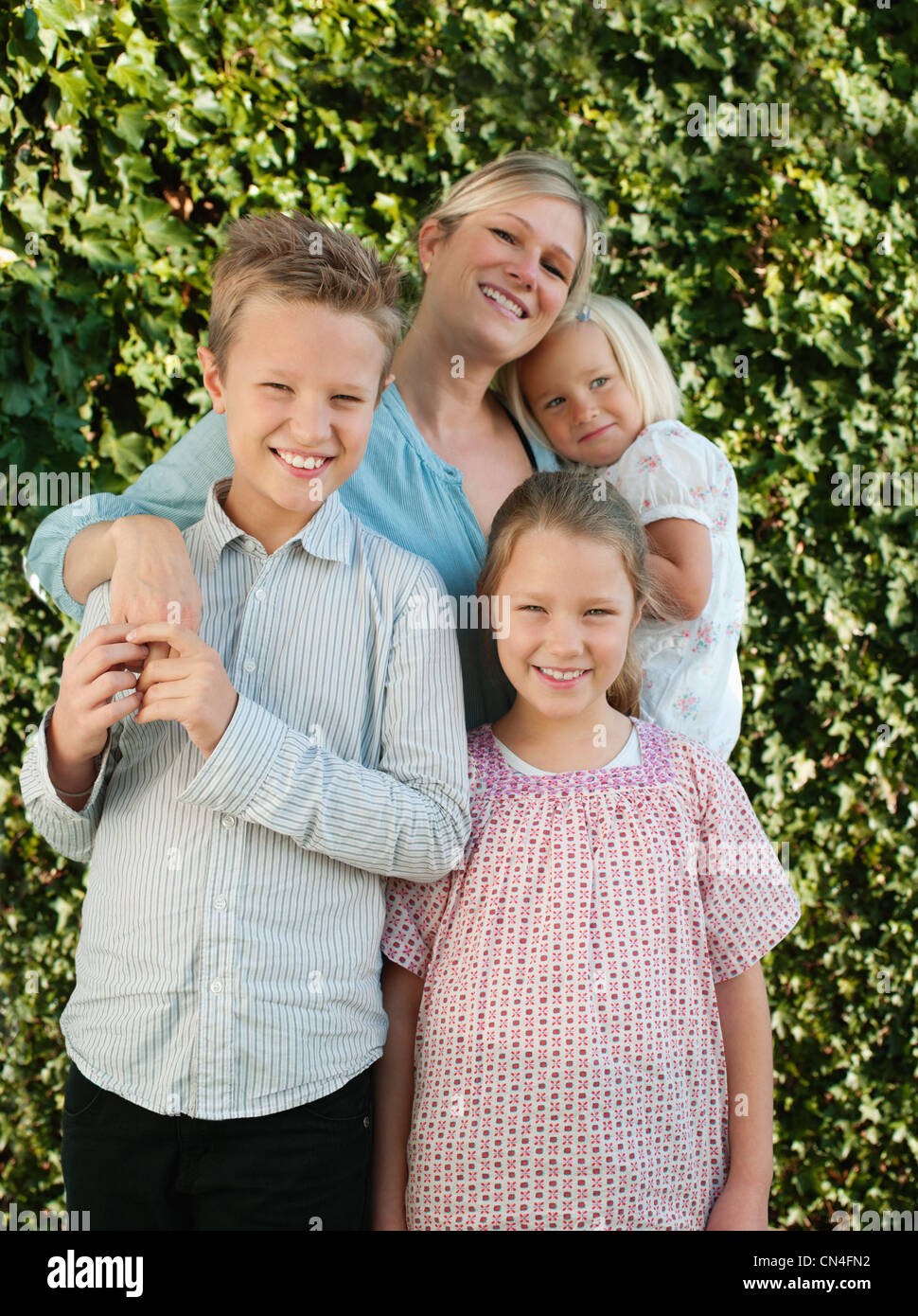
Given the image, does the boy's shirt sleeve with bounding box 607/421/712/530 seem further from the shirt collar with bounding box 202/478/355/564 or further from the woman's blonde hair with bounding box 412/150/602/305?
the shirt collar with bounding box 202/478/355/564

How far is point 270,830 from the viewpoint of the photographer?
5.32 ft

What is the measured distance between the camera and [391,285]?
5.75ft

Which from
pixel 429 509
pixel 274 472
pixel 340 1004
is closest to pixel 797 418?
pixel 429 509

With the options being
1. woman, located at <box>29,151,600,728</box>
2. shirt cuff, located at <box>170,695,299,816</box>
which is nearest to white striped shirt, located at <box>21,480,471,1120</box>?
shirt cuff, located at <box>170,695,299,816</box>

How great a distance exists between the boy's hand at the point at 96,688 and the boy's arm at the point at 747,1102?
1132 millimetres

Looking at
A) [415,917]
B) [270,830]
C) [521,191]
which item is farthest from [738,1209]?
[521,191]

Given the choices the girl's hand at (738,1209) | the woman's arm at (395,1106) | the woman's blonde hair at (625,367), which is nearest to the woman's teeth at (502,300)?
the woman's blonde hair at (625,367)

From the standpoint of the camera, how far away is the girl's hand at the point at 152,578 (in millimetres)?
1542

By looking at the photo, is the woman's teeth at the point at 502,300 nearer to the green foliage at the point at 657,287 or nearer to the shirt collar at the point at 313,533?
the shirt collar at the point at 313,533

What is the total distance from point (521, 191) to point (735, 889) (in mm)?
1437

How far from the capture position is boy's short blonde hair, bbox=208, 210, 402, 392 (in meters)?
1.65

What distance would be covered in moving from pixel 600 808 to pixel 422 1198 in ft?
2.23

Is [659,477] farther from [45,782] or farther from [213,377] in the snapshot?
[45,782]

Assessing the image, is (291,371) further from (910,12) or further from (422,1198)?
(910,12)
